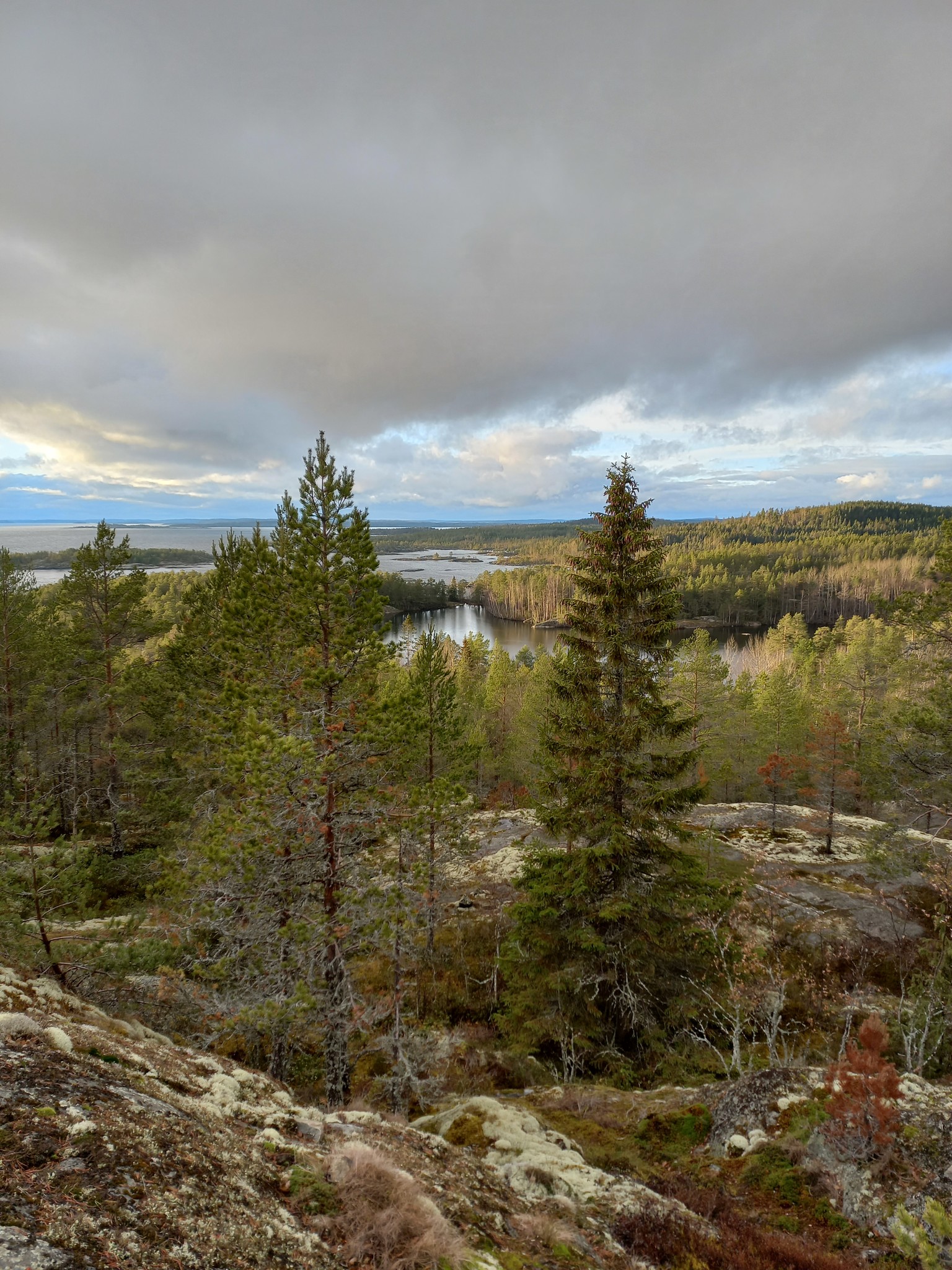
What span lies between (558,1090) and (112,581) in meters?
20.3

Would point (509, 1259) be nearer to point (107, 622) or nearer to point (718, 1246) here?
point (718, 1246)

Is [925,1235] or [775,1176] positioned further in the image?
[775,1176]

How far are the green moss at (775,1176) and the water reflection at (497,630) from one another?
271ft

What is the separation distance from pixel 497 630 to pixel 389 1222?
11311cm

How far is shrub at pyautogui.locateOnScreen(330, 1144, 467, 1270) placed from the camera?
10.1 ft

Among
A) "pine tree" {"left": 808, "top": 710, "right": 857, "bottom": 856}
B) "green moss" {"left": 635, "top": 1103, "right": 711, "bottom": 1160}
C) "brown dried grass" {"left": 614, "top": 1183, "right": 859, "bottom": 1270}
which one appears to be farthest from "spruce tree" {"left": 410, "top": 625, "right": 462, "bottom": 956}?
"pine tree" {"left": 808, "top": 710, "right": 857, "bottom": 856}

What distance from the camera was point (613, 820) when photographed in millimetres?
10125

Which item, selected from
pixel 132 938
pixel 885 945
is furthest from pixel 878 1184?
pixel 885 945

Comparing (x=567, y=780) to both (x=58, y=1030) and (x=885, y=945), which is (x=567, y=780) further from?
(x=885, y=945)

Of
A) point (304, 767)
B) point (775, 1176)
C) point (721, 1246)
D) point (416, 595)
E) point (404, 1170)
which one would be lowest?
point (775, 1176)

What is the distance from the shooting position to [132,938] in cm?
1045

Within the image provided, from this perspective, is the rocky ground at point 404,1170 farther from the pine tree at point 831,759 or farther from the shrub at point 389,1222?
the pine tree at point 831,759

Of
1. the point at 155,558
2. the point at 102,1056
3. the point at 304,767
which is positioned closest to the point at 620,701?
the point at 304,767

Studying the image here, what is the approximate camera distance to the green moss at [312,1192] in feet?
11.1
